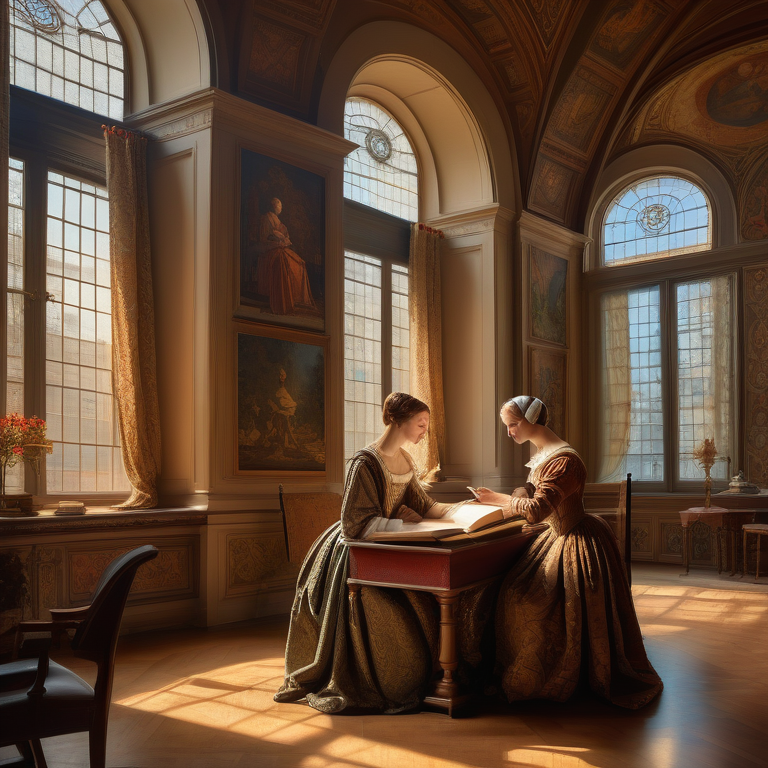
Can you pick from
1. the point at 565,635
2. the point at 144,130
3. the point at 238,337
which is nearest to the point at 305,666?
the point at 565,635

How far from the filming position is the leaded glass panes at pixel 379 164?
31.5 ft

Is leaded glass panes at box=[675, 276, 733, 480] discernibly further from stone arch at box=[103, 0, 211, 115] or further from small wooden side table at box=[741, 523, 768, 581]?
stone arch at box=[103, 0, 211, 115]

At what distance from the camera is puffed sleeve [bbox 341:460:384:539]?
14.0ft

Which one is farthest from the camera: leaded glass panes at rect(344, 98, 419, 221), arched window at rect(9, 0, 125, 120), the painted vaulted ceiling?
leaded glass panes at rect(344, 98, 419, 221)

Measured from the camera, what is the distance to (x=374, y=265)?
972 cm

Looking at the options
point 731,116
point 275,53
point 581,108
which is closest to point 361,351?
point 275,53

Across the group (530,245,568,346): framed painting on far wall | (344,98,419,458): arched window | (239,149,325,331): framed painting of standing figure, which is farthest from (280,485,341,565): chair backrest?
(530,245,568,346): framed painting on far wall

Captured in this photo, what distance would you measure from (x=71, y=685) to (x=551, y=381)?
28.3 ft

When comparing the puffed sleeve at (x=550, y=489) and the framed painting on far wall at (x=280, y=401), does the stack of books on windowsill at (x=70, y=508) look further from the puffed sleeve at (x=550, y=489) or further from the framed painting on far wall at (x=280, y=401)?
the puffed sleeve at (x=550, y=489)

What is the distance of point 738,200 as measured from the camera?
11.2 meters

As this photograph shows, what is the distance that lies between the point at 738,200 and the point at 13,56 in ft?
29.5

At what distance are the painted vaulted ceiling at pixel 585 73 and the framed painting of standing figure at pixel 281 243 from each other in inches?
26.4

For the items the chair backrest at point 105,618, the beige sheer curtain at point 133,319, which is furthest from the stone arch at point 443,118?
the chair backrest at point 105,618

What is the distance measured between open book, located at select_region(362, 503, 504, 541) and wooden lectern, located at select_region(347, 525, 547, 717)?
0.05 metres
